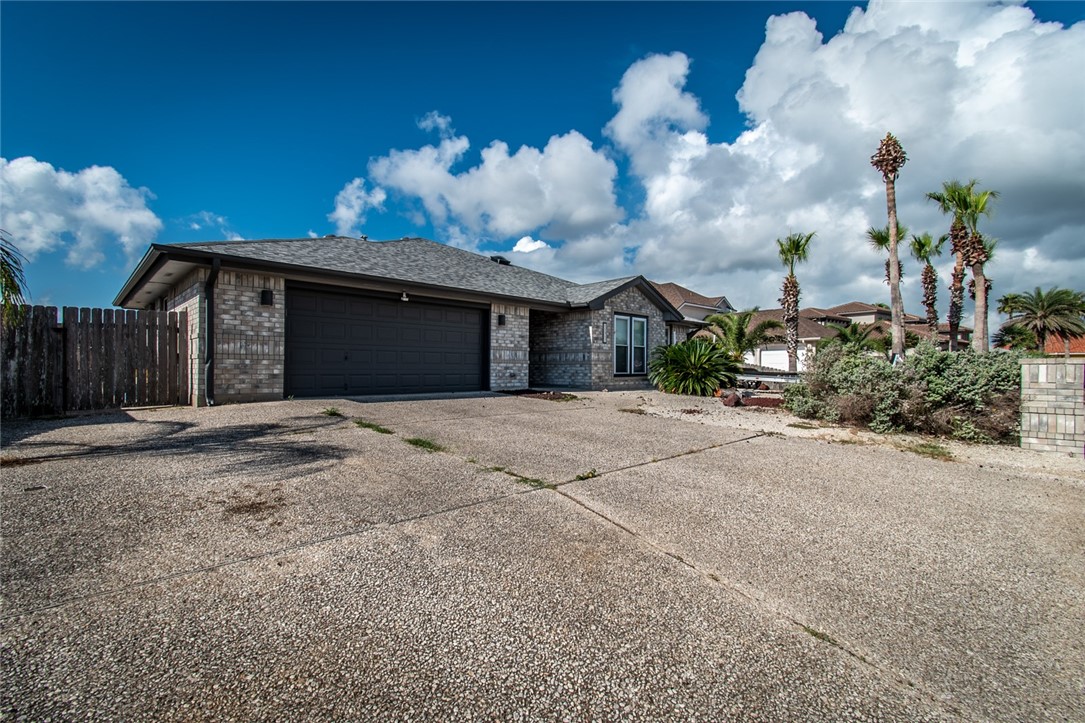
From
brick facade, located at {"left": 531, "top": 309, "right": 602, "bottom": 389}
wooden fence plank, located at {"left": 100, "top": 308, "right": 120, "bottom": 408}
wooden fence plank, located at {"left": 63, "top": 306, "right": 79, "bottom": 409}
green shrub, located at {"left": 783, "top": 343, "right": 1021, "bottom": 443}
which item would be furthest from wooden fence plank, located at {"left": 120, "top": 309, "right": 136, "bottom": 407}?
green shrub, located at {"left": 783, "top": 343, "right": 1021, "bottom": 443}

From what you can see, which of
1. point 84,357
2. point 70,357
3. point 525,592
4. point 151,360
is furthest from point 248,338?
point 525,592

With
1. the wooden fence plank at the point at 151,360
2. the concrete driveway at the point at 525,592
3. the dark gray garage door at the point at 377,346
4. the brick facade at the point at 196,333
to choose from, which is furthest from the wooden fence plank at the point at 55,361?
the concrete driveway at the point at 525,592

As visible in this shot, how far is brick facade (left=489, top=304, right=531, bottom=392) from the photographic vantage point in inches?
508

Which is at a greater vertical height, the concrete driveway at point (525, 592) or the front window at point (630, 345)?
the front window at point (630, 345)

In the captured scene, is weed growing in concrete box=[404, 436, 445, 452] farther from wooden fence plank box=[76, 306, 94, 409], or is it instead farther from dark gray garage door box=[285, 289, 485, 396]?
wooden fence plank box=[76, 306, 94, 409]

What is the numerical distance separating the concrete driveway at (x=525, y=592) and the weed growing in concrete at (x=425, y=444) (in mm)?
693

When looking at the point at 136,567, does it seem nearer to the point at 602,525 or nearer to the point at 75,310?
the point at 602,525

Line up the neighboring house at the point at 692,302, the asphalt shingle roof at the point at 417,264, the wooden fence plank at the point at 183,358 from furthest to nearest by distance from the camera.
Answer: the neighboring house at the point at 692,302 → the asphalt shingle roof at the point at 417,264 → the wooden fence plank at the point at 183,358

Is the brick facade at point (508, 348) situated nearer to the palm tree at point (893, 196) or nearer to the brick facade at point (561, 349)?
the brick facade at point (561, 349)

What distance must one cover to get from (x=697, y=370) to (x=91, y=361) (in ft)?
44.4

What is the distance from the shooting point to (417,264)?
13.0 m

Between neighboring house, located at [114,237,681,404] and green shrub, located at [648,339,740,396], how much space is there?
179 centimetres

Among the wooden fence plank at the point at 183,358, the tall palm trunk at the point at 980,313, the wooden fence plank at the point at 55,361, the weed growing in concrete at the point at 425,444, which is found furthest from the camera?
the tall palm trunk at the point at 980,313

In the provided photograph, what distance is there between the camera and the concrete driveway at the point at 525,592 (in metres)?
A: 1.67
